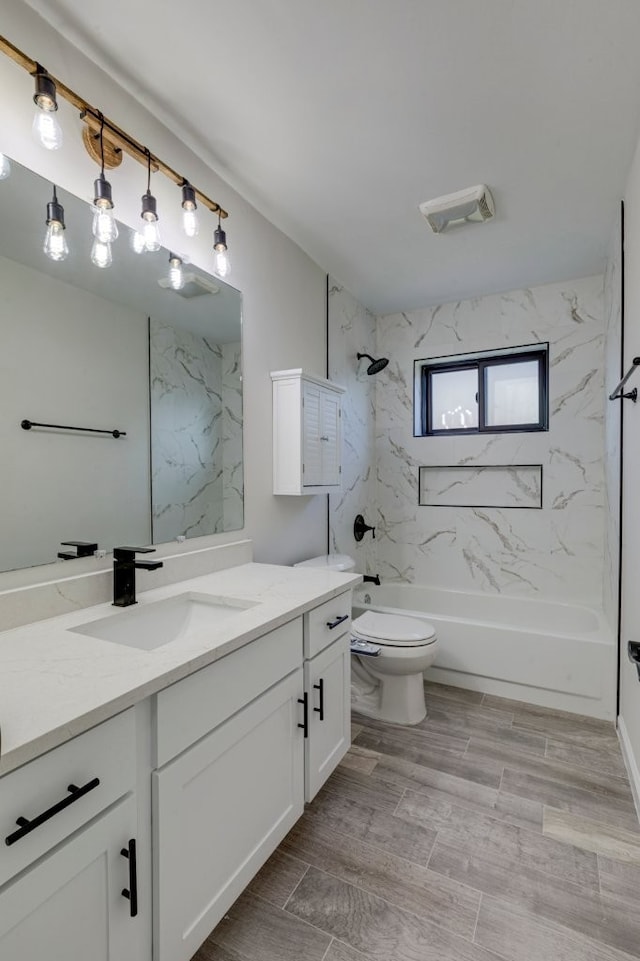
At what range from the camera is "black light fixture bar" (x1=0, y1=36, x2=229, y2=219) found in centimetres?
108

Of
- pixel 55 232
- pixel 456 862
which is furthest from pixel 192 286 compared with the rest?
pixel 456 862

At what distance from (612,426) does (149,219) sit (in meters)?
2.41

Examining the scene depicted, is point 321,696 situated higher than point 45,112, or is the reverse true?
point 45,112

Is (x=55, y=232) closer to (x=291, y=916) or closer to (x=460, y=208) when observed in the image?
(x=460, y=208)

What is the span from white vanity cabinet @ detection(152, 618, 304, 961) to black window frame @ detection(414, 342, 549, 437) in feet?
7.84

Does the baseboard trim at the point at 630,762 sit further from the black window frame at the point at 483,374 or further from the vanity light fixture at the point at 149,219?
the vanity light fixture at the point at 149,219

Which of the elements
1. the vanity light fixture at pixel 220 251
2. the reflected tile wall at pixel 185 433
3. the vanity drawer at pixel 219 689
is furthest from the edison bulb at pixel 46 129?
the vanity drawer at pixel 219 689

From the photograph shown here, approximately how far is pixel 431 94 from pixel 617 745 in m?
2.79

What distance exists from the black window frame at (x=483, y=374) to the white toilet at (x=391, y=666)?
156 cm

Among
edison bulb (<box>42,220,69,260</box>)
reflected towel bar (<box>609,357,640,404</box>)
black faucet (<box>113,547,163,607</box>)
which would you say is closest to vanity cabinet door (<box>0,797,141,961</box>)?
black faucet (<box>113,547,163,607</box>)

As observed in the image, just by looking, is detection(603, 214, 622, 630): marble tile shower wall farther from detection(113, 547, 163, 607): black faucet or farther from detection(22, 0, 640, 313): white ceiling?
detection(113, 547, 163, 607): black faucet

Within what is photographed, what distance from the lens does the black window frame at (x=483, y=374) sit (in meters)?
3.02

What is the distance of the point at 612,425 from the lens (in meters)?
2.38

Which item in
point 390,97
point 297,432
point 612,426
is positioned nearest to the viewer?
point 390,97
